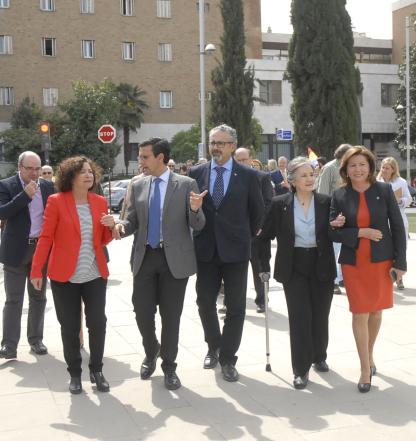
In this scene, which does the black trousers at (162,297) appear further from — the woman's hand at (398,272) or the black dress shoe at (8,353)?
the woman's hand at (398,272)

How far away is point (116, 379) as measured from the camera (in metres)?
5.55

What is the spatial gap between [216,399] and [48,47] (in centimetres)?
4488

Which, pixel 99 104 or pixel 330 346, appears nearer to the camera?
pixel 330 346

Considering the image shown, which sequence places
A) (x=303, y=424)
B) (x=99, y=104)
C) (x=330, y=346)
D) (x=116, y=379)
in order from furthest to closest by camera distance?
(x=99, y=104)
(x=330, y=346)
(x=116, y=379)
(x=303, y=424)

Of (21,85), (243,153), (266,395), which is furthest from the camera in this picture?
(21,85)

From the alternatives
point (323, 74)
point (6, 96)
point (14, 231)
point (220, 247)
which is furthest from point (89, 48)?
point (220, 247)

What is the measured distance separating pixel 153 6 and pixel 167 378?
45.9m

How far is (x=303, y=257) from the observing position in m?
5.27

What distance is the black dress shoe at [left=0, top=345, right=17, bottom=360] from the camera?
620 centimetres

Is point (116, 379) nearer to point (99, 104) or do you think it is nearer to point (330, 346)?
point (330, 346)

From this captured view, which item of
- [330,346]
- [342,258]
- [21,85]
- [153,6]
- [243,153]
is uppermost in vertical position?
[153,6]

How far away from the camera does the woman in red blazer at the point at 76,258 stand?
5.18 metres

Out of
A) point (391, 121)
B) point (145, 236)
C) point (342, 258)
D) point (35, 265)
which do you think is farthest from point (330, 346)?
point (391, 121)

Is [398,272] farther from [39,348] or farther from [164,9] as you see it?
[164,9]
